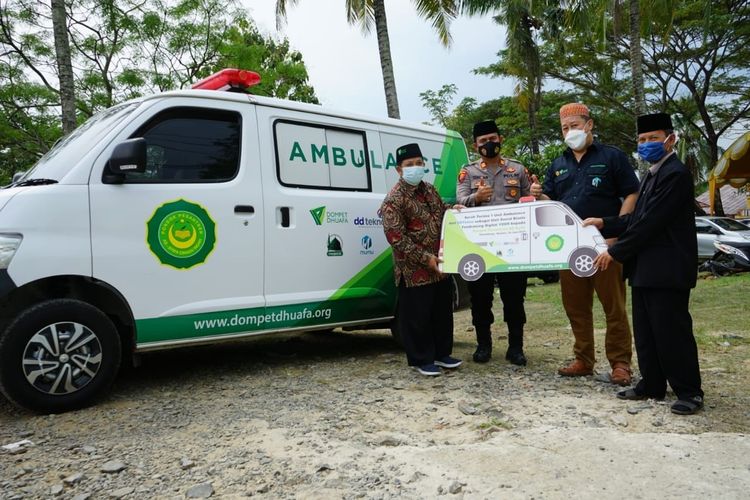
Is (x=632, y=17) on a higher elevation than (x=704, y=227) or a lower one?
higher

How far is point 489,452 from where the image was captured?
2.86m

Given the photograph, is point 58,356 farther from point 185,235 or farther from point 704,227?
point 704,227

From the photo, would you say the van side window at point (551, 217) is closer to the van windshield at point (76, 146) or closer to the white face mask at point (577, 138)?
the white face mask at point (577, 138)

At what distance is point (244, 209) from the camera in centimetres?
430

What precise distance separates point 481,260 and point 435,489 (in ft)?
7.02

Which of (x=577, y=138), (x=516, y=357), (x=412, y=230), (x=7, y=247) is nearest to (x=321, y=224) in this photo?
(x=412, y=230)

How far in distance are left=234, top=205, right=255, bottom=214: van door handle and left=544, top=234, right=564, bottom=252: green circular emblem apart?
7.04 feet

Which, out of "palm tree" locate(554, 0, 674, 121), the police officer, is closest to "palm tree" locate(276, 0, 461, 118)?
"palm tree" locate(554, 0, 674, 121)

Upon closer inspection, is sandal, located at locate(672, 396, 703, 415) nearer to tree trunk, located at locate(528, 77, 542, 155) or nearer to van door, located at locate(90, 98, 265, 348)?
van door, located at locate(90, 98, 265, 348)

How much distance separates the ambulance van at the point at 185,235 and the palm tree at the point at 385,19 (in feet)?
21.8

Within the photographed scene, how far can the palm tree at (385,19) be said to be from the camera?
11.7m

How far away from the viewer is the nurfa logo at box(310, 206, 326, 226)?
15.4ft

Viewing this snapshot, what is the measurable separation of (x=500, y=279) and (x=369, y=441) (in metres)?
2.10

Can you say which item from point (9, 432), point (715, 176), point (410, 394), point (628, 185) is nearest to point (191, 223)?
point (9, 432)
